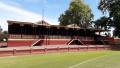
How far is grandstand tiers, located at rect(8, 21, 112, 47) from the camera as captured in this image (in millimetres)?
55531

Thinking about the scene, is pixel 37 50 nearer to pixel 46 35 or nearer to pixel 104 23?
pixel 46 35

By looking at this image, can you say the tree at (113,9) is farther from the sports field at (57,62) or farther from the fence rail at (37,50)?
the sports field at (57,62)

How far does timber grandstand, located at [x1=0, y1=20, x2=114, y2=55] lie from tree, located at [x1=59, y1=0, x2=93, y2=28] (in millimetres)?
20976

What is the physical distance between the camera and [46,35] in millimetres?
61719

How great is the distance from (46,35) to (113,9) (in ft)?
74.5

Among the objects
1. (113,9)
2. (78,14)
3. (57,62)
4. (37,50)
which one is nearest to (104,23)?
(113,9)

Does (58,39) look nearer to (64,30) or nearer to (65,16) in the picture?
(64,30)

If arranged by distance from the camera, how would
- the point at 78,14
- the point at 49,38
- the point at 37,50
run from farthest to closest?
1. the point at 78,14
2. the point at 49,38
3. the point at 37,50

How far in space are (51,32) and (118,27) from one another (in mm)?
20377

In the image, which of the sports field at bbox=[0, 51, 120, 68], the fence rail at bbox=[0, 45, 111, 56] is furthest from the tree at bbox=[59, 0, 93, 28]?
the sports field at bbox=[0, 51, 120, 68]

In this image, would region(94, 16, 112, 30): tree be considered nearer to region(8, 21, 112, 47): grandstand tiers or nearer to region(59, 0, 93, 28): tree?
region(8, 21, 112, 47): grandstand tiers

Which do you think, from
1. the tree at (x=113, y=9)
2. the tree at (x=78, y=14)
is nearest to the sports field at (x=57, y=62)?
the tree at (x=113, y=9)

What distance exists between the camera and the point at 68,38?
218 ft

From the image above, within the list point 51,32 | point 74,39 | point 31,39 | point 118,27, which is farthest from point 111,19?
point 31,39
